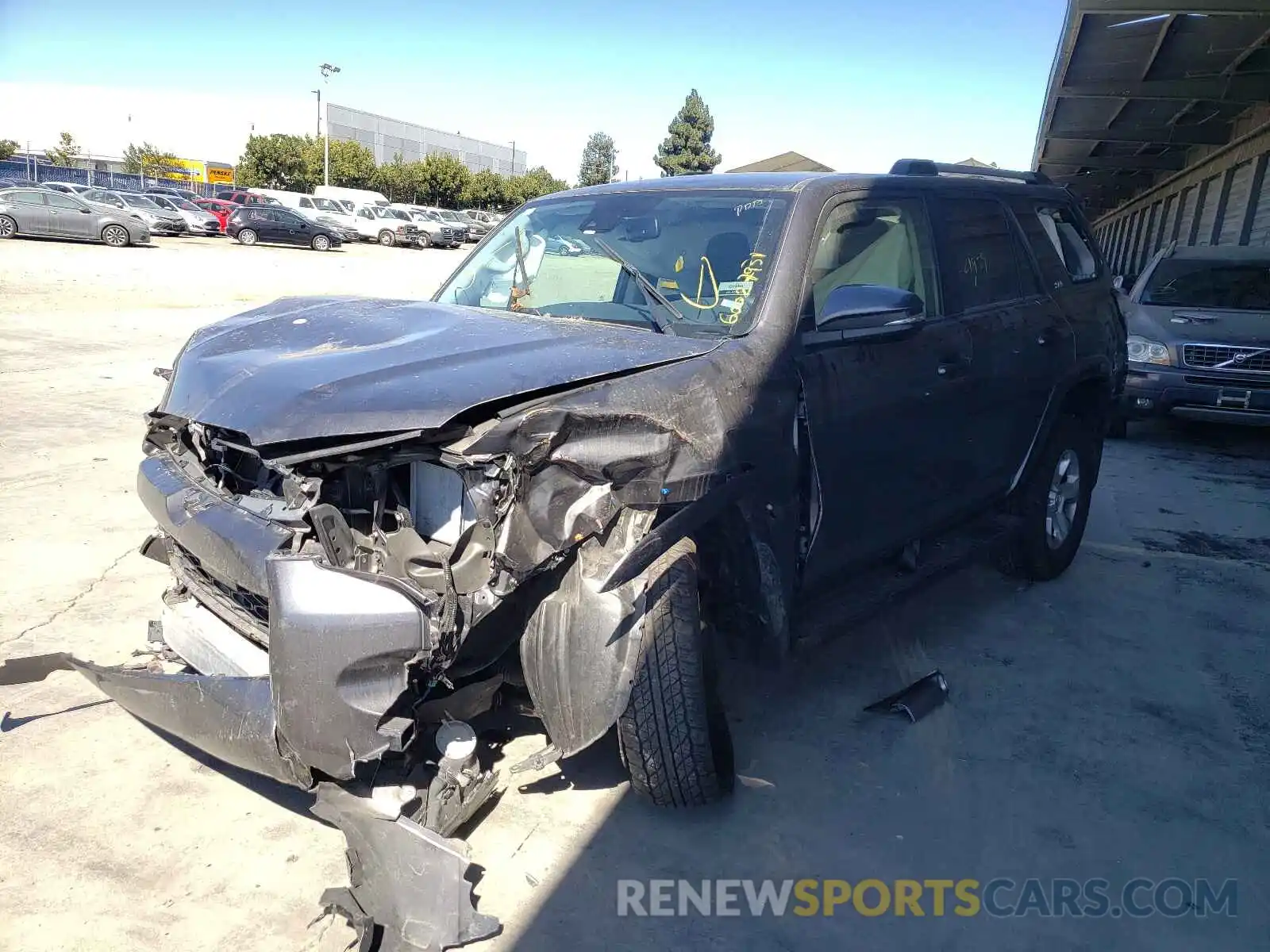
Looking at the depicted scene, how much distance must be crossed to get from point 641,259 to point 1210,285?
335 inches

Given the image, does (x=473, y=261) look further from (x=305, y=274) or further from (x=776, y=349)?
(x=305, y=274)

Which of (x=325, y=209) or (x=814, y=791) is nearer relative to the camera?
(x=814, y=791)

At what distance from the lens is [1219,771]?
351cm

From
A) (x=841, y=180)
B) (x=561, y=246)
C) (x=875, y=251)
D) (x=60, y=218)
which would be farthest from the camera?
(x=60, y=218)

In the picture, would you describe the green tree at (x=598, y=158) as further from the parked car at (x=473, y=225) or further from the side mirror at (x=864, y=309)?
the side mirror at (x=864, y=309)

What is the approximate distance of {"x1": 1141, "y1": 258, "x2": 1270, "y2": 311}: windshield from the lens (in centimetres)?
945

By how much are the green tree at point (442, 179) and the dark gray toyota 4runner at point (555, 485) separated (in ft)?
213

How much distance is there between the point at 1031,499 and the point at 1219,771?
1739mm

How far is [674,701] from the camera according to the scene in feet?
9.20

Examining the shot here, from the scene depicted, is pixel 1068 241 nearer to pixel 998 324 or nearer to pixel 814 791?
pixel 998 324

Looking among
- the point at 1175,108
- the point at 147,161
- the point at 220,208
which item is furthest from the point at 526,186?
the point at 1175,108

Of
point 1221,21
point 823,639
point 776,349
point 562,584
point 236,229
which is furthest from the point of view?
point 236,229

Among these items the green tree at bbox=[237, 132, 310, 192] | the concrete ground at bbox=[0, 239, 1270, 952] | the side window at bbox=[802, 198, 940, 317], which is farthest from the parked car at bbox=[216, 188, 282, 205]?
the side window at bbox=[802, 198, 940, 317]

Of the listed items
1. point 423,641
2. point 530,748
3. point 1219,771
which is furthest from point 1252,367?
point 423,641
